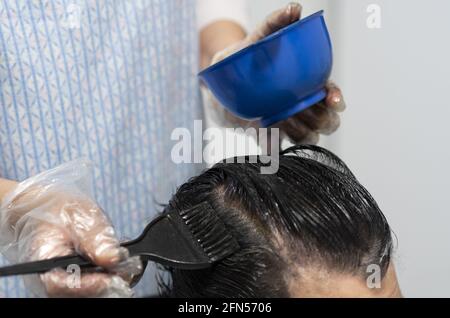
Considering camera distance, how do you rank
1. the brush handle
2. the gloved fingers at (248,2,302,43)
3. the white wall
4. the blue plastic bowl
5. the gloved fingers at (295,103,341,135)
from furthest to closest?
the white wall
the gloved fingers at (295,103,341,135)
the gloved fingers at (248,2,302,43)
the blue plastic bowl
the brush handle

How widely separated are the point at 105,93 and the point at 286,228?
1.68 feet

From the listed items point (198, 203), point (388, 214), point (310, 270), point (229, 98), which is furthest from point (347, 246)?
point (388, 214)

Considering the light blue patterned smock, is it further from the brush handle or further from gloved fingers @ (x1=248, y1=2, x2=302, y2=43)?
the brush handle

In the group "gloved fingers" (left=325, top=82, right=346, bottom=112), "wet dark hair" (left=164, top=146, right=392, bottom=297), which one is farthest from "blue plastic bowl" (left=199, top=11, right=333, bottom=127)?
"wet dark hair" (left=164, top=146, right=392, bottom=297)

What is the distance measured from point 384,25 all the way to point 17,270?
3.49 ft

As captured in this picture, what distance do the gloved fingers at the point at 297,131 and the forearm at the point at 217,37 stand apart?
301 millimetres

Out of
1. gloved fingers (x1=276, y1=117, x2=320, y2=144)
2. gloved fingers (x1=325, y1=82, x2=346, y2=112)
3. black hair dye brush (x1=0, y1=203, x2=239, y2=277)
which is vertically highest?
gloved fingers (x1=325, y1=82, x2=346, y2=112)

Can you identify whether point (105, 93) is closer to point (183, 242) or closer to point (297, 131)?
point (297, 131)

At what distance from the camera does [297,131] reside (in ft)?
3.47

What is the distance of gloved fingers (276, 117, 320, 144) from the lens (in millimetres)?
1049

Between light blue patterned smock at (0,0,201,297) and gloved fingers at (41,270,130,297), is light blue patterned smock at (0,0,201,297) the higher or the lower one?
the higher one

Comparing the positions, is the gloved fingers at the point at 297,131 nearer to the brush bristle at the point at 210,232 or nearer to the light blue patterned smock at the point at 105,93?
the light blue patterned smock at the point at 105,93

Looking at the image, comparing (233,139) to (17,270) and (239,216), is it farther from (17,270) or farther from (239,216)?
(17,270)

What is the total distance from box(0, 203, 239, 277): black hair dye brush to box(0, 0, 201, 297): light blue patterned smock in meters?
0.40
